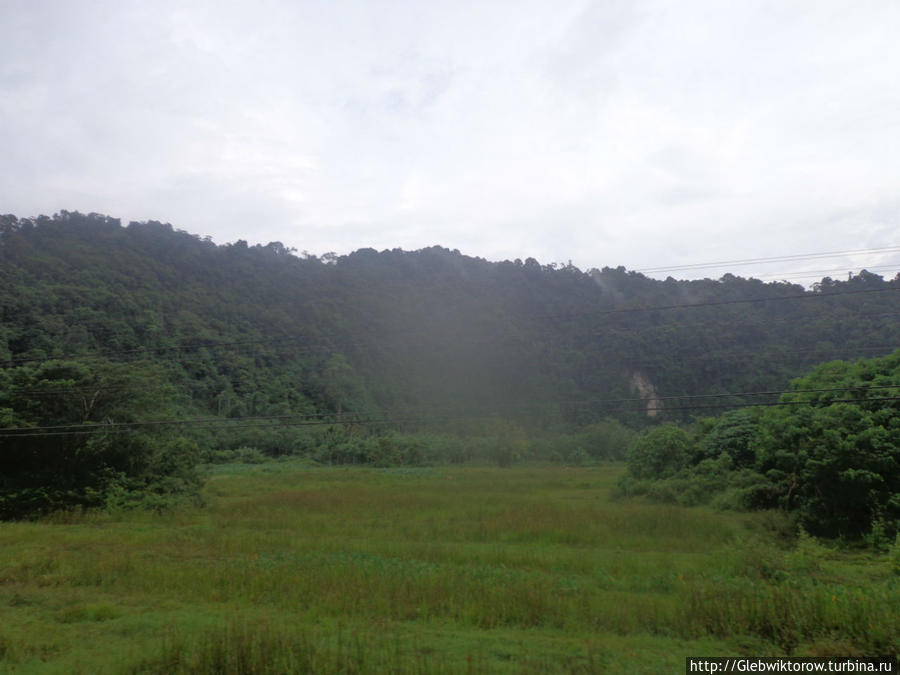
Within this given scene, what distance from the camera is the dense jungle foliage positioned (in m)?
20.9

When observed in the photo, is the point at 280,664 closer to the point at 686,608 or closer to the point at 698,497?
the point at 686,608

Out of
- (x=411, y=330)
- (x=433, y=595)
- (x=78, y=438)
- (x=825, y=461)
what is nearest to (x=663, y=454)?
(x=825, y=461)

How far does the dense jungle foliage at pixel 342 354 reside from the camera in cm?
2092

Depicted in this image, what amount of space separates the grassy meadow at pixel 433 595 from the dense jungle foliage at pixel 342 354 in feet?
11.5

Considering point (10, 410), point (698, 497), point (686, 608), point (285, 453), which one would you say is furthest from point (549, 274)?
point (686, 608)

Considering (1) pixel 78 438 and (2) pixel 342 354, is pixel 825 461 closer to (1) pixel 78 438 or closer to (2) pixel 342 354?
(1) pixel 78 438

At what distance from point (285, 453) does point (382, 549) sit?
4030 centimetres

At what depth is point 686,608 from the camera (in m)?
7.94

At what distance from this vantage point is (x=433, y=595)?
29.4 ft

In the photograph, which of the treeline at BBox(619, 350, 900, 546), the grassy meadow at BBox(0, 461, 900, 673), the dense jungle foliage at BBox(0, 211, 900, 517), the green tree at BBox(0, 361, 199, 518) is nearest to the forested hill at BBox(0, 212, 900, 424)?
the dense jungle foliage at BBox(0, 211, 900, 517)

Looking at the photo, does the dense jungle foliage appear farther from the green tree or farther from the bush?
the bush

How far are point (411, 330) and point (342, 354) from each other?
9.80m

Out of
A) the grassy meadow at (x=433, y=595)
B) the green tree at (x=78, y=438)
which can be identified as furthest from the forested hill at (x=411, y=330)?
the grassy meadow at (x=433, y=595)

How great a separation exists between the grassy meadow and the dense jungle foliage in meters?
3.52
